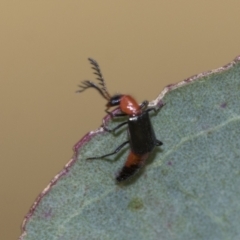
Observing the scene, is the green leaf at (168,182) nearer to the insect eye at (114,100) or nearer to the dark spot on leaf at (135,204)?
the dark spot on leaf at (135,204)

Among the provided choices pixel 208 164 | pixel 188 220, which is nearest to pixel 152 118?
pixel 208 164

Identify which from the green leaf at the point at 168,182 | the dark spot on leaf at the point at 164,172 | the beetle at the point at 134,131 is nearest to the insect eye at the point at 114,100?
the beetle at the point at 134,131

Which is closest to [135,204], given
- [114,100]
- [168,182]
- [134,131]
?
[168,182]

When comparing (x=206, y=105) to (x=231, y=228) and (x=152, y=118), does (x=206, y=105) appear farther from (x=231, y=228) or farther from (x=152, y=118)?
(x=231, y=228)

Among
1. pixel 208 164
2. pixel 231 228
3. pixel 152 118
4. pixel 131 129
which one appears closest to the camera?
pixel 231 228

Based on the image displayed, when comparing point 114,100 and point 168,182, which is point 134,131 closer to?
point 114,100

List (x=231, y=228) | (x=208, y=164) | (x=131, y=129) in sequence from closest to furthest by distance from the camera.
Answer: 1. (x=231, y=228)
2. (x=208, y=164)
3. (x=131, y=129)
